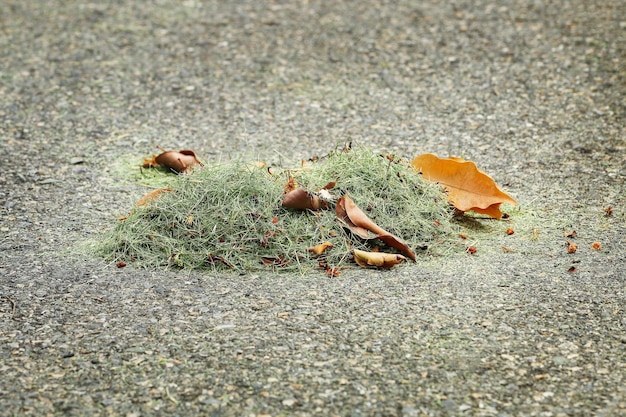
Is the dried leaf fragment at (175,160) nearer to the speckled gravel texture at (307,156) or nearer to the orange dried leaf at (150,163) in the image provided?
the orange dried leaf at (150,163)

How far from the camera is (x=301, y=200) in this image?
3564mm

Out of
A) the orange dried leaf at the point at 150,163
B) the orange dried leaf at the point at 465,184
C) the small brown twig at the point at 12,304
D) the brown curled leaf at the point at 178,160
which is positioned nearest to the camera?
the small brown twig at the point at 12,304

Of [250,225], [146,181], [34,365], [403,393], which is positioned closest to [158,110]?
[146,181]

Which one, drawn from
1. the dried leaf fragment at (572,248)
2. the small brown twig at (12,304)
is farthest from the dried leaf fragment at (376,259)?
the small brown twig at (12,304)

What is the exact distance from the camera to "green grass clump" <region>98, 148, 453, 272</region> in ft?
11.3

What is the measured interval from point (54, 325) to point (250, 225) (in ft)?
2.94

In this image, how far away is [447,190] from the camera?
12.9 ft

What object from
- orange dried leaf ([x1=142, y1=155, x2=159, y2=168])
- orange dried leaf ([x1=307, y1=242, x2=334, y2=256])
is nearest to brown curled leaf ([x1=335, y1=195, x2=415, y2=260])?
orange dried leaf ([x1=307, y1=242, x2=334, y2=256])

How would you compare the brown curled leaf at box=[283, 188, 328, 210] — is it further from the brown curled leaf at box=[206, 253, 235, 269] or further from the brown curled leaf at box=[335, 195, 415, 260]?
the brown curled leaf at box=[206, 253, 235, 269]

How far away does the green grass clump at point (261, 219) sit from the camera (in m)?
3.45

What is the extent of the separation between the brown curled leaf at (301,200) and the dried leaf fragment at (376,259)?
0.29 metres

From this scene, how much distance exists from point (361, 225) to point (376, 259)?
0.20m

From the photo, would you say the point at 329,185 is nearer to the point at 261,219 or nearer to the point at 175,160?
the point at 261,219

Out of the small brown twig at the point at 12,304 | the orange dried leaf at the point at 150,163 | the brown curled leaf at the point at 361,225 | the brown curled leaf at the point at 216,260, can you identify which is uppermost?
the brown curled leaf at the point at 361,225
